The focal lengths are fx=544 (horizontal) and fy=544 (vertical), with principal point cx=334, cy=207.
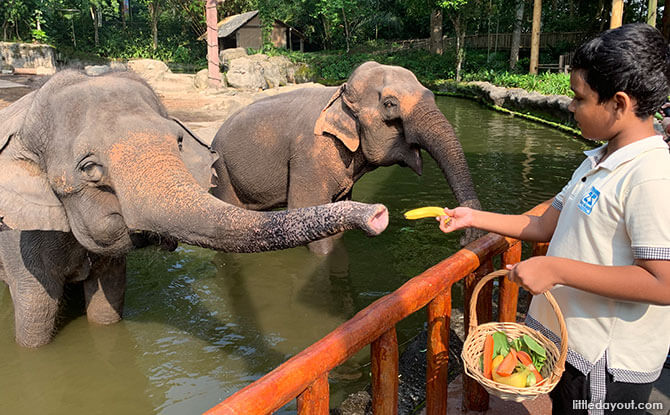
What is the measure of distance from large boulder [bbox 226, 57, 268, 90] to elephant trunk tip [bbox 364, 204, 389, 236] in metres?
22.5

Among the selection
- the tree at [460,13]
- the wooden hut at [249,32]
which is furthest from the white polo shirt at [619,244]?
the wooden hut at [249,32]

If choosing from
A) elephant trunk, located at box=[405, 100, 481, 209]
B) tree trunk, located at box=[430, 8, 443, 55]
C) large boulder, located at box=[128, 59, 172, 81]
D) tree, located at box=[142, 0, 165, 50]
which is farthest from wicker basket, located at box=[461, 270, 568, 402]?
tree, located at box=[142, 0, 165, 50]

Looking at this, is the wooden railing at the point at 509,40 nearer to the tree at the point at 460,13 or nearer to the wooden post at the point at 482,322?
the tree at the point at 460,13

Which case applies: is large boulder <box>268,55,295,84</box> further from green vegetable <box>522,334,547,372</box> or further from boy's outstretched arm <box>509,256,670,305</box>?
boy's outstretched arm <box>509,256,670,305</box>

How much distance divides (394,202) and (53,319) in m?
4.80

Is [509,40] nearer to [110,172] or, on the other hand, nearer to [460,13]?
[460,13]

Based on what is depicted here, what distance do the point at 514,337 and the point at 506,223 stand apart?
1.49 ft

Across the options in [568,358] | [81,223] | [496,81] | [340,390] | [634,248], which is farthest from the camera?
[496,81]

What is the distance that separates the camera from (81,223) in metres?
2.69

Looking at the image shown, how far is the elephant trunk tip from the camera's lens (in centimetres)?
166

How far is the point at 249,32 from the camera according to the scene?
38.0 m

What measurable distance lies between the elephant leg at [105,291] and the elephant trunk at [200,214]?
1597mm

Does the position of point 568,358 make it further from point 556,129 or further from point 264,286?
point 556,129

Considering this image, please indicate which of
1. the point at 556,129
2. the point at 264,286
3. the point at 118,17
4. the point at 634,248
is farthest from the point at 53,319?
the point at 118,17
